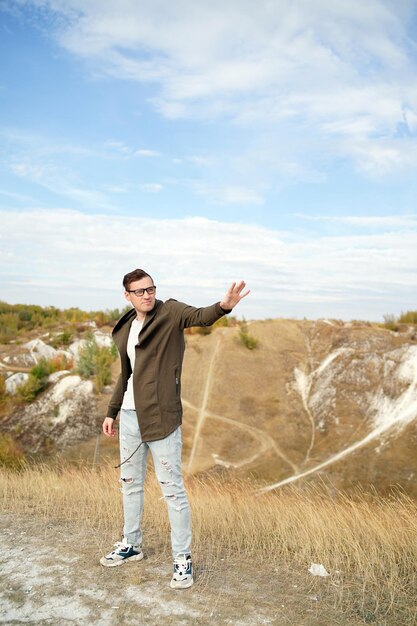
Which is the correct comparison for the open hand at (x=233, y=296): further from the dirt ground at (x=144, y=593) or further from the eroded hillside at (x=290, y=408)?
the eroded hillside at (x=290, y=408)

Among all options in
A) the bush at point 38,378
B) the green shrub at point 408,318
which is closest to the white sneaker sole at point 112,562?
the bush at point 38,378

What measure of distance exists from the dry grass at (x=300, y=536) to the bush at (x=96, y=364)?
1041 cm

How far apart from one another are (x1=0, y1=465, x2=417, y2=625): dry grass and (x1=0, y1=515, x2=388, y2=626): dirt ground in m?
0.25

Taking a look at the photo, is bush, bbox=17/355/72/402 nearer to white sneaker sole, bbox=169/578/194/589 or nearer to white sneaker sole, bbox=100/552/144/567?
white sneaker sole, bbox=100/552/144/567

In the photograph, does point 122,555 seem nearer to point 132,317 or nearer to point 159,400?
point 159,400

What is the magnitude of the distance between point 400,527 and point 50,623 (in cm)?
366

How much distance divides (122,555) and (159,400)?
5.22ft

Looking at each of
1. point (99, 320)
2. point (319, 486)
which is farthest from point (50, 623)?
point (99, 320)

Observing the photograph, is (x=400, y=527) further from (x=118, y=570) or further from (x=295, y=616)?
(x=118, y=570)

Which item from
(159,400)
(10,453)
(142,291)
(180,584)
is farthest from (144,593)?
(10,453)

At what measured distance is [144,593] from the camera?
4617 millimetres

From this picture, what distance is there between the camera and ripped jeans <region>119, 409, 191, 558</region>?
15.8ft

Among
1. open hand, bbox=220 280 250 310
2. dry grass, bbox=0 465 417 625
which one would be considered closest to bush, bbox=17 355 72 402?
dry grass, bbox=0 465 417 625

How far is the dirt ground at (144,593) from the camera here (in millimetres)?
4258
